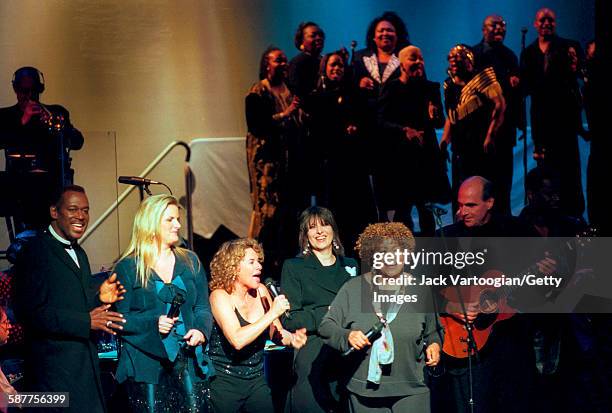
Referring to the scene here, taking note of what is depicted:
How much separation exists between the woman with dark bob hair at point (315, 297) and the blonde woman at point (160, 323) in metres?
0.76

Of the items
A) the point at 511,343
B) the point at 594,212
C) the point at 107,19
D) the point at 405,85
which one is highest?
the point at 107,19

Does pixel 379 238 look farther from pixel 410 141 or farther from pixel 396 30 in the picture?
pixel 396 30

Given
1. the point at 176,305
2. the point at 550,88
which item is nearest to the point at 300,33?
the point at 550,88

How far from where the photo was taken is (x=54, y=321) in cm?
477

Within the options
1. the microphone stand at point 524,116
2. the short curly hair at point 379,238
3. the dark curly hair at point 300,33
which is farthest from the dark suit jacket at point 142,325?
the microphone stand at point 524,116

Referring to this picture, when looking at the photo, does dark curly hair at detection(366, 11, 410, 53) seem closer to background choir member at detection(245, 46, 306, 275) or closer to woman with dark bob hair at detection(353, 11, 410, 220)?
woman with dark bob hair at detection(353, 11, 410, 220)

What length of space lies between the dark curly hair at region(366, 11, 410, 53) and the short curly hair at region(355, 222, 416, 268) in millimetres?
2938

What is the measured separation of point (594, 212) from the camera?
8.20m

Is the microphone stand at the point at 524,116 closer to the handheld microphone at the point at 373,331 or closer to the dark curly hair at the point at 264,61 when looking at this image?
the dark curly hair at the point at 264,61

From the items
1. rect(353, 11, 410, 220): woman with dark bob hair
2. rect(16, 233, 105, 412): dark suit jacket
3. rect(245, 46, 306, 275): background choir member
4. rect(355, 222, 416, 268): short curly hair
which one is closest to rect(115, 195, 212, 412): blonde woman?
rect(16, 233, 105, 412): dark suit jacket

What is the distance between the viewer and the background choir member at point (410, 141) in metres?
8.03

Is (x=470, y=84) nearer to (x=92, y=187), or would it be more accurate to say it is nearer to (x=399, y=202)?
(x=399, y=202)

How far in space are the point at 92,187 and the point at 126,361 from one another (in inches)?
100

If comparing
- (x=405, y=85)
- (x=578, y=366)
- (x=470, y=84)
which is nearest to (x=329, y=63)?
(x=405, y=85)
